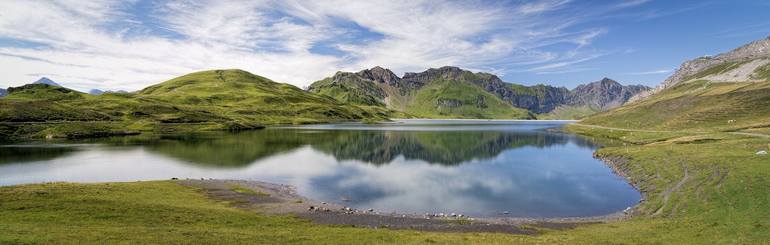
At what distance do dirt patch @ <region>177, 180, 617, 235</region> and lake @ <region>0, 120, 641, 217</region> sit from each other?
13.1ft

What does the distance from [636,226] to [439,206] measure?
970 inches

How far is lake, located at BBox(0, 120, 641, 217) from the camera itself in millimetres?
59184

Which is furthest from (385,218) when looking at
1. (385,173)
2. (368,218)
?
(385,173)

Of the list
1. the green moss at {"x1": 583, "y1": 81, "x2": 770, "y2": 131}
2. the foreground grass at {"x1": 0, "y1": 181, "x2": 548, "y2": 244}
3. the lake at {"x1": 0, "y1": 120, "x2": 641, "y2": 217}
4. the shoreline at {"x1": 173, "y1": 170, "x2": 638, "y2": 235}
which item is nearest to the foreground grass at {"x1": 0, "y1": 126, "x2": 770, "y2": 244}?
the foreground grass at {"x1": 0, "y1": 181, "x2": 548, "y2": 244}

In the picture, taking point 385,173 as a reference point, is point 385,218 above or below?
above

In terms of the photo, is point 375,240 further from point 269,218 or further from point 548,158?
point 548,158

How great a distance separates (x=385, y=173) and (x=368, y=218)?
41.2 m

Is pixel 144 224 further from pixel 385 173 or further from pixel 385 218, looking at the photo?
pixel 385 173

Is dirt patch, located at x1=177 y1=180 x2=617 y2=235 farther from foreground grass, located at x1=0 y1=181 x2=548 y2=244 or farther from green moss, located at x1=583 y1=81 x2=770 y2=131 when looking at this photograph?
green moss, located at x1=583 y1=81 x2=770 y2=131

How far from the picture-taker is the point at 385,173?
8831 centimetres

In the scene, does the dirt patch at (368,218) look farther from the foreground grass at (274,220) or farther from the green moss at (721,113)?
the green moss at (721,113)

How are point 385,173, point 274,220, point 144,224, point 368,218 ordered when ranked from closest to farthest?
1. point 144,224
2. point 274,220
3. point 368,218
4. point 385,173

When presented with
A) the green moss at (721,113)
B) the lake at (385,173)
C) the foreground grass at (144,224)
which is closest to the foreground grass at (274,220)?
the foreground grass at (144,224)

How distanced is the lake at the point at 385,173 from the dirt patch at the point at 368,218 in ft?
13.1
